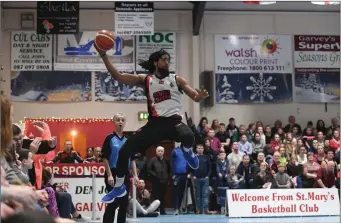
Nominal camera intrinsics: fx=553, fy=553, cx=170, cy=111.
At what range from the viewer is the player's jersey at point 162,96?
6605 millimetres

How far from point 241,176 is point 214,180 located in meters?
0.98

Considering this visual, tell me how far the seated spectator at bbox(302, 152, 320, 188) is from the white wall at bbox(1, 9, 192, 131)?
569 centimetres

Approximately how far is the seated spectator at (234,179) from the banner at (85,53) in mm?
6454

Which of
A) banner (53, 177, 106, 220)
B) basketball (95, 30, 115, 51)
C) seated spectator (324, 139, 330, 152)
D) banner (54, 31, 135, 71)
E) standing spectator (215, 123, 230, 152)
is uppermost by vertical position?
banner (54, 31, 135, 71)

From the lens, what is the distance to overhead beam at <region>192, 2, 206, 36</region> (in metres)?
19.1

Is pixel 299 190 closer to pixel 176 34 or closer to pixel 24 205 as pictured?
pixel 176 34

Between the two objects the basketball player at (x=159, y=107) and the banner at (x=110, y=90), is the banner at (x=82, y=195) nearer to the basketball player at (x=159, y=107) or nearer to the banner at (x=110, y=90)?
the basketball player at (x=159, y=107)

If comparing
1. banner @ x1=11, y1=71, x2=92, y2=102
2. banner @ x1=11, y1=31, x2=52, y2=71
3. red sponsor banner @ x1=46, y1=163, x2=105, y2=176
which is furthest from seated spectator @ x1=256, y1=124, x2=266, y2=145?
banner @ x1=11, y1=31, x2=52, y2=71

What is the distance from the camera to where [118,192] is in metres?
7.14

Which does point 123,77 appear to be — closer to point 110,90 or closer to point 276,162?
point 276,162

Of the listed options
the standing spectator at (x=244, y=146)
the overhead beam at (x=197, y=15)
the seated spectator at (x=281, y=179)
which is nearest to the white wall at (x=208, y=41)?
the overhead beam at (x=197, y=15)

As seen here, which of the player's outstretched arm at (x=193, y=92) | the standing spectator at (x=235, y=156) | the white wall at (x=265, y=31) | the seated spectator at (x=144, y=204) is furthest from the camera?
the white wall at (x=265, y=31)

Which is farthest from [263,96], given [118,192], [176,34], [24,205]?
[24,205]

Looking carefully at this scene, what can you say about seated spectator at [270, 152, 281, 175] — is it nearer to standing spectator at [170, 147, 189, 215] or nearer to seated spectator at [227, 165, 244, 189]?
seated spectator at [227, 165, 244, 189]
